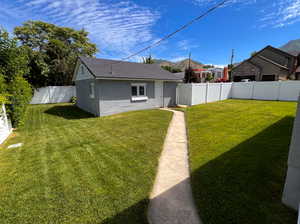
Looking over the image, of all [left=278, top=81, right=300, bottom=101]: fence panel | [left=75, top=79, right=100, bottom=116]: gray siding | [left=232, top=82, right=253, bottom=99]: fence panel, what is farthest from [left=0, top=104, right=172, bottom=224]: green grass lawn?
[left=278, top=81, right=300, bottom=101]: fence panel

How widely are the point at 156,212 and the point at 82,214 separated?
1.19 metres

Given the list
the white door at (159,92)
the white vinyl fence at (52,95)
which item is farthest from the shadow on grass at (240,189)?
the white vinyl fence at (52,95)

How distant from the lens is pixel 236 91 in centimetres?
1725

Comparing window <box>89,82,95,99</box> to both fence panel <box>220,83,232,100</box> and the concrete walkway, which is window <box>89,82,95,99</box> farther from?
fence panel <box>220,83,232,100</box>

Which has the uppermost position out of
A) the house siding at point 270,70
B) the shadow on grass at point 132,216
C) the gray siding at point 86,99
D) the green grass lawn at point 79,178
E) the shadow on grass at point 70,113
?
the house siding at point 270,70

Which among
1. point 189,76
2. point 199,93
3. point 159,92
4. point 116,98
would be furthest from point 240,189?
point 189,76

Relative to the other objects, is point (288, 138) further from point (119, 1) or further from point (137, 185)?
point (119, 1)

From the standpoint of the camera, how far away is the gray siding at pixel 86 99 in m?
9.95

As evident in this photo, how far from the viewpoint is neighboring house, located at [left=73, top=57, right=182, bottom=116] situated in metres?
9.59

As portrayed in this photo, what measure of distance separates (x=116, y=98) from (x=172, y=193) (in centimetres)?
837

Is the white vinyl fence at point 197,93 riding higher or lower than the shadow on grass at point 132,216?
higher

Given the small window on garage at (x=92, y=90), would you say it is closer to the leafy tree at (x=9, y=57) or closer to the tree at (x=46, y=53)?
the leafy tree at (x=9, y=57)

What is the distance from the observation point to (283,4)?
3996 millimetres

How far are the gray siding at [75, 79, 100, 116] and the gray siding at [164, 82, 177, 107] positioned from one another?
5.98 metres
